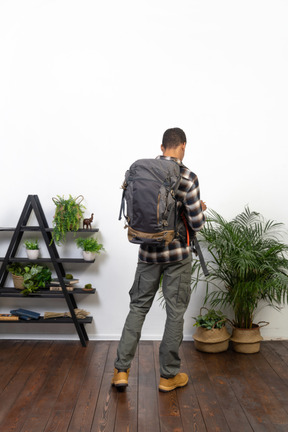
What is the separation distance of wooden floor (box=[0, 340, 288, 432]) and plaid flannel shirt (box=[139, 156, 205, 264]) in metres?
0.78

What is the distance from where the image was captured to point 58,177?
3738mm

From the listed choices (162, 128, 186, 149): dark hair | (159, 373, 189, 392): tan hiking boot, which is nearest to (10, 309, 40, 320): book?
(159, 373, 189, 392): tan hiking boot

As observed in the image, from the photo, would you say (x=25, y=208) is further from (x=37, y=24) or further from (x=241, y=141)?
(x=241, y=141)

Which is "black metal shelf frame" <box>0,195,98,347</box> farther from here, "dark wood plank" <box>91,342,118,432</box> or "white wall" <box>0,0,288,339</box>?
"dark wood plank" <box>91,342,118,432</box>

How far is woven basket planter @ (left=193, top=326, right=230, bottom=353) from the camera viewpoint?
11.4 feet

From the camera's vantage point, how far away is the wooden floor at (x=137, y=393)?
2441 millimetres

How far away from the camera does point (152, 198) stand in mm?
2570

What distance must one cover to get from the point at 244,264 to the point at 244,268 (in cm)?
3

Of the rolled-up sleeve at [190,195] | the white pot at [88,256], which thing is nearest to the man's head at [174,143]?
the rolled-up sleeve at [190,195]

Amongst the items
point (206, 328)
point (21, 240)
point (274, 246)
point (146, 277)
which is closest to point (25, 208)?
point (21, 240)

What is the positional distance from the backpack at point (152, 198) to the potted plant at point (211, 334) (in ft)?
3.68

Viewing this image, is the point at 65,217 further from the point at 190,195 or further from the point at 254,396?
the point at 254,396

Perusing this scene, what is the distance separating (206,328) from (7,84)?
2.32 meters

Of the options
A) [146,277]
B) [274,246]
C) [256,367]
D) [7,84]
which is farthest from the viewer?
[7,84]
